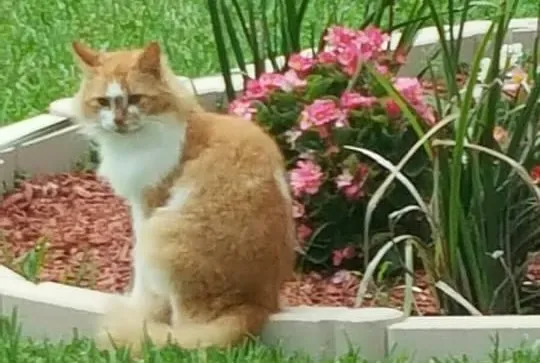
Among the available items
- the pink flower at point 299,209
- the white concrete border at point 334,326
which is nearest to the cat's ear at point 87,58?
the white concrete border at point 334,326

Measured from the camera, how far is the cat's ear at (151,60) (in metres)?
5.17

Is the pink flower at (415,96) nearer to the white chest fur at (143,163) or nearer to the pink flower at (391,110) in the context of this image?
the pink flower at (391,110)

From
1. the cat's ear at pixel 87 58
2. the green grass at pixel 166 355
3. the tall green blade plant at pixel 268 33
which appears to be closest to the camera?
the green grass at pixel 166 355

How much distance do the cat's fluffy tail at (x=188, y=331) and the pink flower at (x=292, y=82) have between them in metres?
1.06

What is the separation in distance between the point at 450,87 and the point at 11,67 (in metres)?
3.27

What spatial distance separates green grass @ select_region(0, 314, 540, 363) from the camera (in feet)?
15.7

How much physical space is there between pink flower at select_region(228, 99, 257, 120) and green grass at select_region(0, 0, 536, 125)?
1.64m

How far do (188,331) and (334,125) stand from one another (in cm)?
98

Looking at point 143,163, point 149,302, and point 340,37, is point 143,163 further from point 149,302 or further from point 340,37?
point 340,37

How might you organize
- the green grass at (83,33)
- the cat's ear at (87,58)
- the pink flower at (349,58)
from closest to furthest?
1. the cat's ear at (87,58)
2. the pink flower at (349,58)
3. the green grass at (83,33)

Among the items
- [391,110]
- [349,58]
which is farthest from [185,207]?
[349,58]

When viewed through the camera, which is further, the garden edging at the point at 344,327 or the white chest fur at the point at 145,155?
the white chest fur at the point at 145,155

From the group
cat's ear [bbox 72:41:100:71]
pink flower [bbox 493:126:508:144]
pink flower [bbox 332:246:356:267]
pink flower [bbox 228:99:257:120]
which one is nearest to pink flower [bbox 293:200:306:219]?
pink flower [bbox 332:246:356:267]

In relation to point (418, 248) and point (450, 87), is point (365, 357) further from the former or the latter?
point (450, 87)
